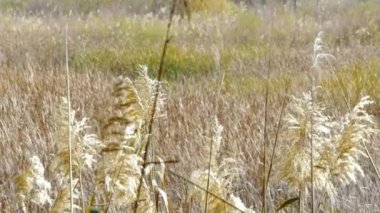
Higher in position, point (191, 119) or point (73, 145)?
point (73, 145)

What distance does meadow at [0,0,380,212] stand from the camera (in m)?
1.26

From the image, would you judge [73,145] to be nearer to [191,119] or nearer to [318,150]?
[318,150]

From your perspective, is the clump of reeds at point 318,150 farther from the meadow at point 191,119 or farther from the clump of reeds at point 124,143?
the clump of reeds at point 124,143

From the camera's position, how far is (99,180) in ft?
3.96

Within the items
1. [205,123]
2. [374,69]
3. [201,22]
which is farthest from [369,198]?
[201,22]

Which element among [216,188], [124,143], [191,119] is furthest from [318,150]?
[191,119]

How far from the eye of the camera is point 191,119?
389 centimetres

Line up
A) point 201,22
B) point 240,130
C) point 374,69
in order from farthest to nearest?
point 201,22
point 374,69
point 240,130

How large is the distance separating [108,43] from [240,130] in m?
5.65

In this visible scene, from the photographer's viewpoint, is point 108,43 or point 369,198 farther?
point 108,43

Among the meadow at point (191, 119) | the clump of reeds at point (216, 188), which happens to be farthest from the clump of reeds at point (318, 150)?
the clump of reeds at point (216, 188)

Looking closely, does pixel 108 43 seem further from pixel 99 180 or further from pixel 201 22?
pixel 99 180

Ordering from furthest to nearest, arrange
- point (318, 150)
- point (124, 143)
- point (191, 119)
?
1. point (191, 119)
2. point (318, 150)
3. point (124, 143)

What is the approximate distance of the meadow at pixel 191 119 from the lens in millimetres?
1258
